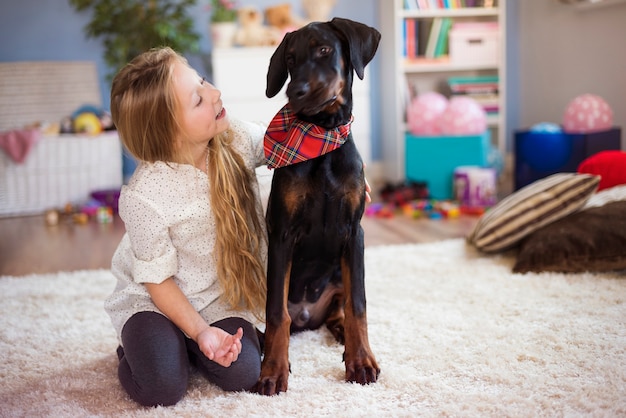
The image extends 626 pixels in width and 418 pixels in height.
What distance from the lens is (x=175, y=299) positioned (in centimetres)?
146

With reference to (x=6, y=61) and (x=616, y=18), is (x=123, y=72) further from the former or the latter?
(x=6, y=61)

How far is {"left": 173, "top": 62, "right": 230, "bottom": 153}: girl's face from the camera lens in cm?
148

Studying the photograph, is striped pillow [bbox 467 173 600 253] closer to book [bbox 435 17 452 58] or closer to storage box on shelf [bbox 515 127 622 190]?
storage box on shelf [bbox 515 127 622 190]

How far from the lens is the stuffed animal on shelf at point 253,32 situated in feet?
14.3

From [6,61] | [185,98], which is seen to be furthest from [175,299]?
[6,61]

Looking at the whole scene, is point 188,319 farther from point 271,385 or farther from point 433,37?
point 433,37

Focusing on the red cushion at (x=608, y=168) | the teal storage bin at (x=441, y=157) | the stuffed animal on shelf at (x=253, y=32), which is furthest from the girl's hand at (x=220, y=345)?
the stuffed animal on shelf at (x=253, y=32)

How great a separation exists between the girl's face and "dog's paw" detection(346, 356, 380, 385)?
0.61 metres

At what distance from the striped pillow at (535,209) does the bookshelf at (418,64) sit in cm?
205

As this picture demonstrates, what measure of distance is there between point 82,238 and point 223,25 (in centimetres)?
176

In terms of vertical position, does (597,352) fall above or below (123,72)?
below

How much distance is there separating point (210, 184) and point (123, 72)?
1.05 feet

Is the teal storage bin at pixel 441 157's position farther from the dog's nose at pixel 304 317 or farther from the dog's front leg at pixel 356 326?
the dog's front leg at pixel 356 326

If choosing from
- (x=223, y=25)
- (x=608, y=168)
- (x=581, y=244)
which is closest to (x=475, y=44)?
(x=223, y=25)
